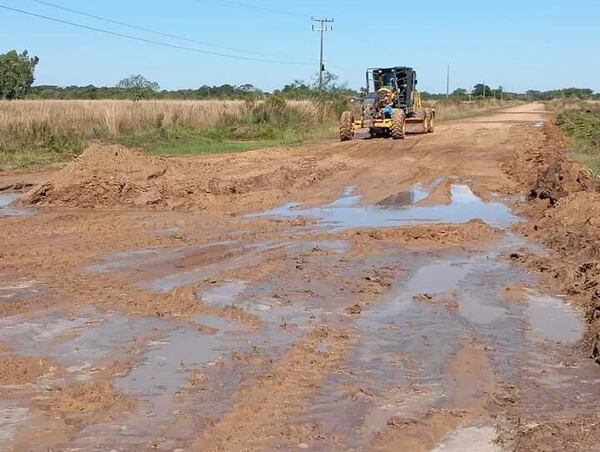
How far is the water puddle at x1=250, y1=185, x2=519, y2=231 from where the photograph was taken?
14055mm

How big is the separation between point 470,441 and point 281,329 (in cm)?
296

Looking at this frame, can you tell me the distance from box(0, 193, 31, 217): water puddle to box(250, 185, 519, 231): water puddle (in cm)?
475

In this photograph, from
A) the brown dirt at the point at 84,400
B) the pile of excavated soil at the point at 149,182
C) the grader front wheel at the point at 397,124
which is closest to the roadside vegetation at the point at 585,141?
the grader front wheel at the point at 397,124

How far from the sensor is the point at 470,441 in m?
4.97

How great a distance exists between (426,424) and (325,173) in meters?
16.3

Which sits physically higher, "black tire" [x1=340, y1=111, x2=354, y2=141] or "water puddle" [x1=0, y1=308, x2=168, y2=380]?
"black tire" [x1=340, y1=111, x2=354, y2=141]

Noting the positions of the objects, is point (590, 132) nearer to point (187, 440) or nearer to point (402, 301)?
point (402, 301)

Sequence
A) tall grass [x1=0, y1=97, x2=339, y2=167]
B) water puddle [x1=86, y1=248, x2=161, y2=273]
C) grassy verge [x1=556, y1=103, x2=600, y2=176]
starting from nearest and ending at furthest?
water puddle [x1=86, y1=248, x2=161, y2=273] < grassy verge [x1=556, y1=103, x2=600, y2=176] < tall grass [x1=0, y1=97, x2=339, y2=167]

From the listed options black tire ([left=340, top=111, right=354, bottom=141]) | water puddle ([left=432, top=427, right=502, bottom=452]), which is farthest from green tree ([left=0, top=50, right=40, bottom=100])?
water puddle ([left=432, top=427, right=502, bottom=452])

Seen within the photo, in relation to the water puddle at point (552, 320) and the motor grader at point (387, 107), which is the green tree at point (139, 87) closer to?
the motor grader at point (387, 107)

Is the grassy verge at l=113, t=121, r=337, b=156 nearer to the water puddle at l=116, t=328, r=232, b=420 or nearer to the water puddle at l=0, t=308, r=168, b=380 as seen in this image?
the water puddle at l=0, t=308, r=168, b=380

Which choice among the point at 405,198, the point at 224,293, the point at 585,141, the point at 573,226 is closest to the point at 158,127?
the point at 585,141

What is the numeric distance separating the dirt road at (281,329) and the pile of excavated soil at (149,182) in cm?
10

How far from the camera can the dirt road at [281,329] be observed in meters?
5.20
